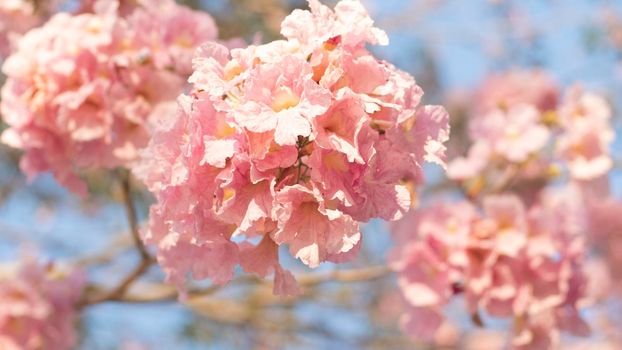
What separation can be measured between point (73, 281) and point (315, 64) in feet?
4.30

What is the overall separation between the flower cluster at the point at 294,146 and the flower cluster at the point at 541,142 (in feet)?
3.31

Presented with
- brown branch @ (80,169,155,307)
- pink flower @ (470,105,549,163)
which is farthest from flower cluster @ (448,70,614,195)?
brown branch @ (80,169,155,307)

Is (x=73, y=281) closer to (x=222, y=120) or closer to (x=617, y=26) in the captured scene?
(x=222, y=120)

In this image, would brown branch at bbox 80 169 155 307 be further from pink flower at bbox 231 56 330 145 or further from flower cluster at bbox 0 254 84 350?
pink flower at bbox 231 56 330 145

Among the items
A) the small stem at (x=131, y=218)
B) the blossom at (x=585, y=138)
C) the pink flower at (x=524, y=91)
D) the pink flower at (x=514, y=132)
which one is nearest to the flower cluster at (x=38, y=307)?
the small stem at (x=131, y=218)

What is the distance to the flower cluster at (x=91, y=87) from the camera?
1863 millimetres

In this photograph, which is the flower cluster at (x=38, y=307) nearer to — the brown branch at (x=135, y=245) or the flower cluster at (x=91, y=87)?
the brown branch at (x=135, y=245)

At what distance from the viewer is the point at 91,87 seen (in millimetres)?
1849

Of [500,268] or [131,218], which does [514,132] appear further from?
[131,218]

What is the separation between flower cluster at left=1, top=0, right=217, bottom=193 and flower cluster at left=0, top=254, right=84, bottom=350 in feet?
1.43

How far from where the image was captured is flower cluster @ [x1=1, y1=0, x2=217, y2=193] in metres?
1.86

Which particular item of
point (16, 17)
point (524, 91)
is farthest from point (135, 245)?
point (524, 91)

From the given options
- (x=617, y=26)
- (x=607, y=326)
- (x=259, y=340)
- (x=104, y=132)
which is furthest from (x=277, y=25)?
(x=607, y=326)

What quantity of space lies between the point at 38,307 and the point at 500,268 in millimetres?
1221
